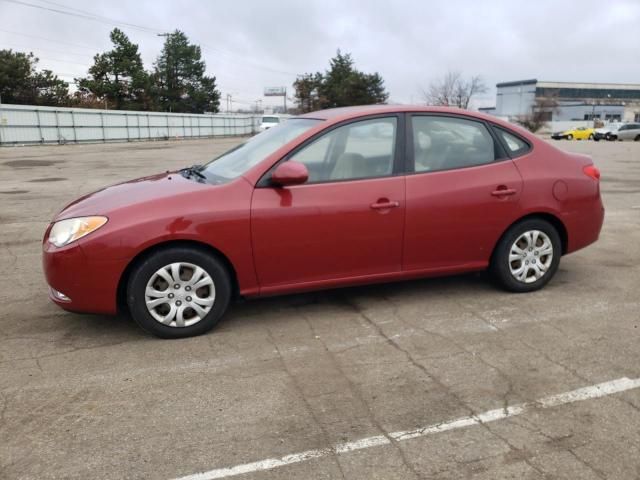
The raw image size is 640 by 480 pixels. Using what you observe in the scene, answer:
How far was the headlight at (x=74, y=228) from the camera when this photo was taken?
379 centimetres

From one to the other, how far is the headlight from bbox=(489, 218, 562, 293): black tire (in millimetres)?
3146

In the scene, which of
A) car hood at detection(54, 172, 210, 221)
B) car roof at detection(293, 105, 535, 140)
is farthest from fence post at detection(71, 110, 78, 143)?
car roof at detection(293, 105, 535, 140)

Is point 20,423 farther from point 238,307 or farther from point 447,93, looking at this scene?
point 447,93

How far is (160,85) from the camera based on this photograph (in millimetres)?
65000

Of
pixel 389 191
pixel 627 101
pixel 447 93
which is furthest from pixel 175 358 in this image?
pixel 627 101

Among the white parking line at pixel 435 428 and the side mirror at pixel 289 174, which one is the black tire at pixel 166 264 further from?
the white parking line at pixel 435 428

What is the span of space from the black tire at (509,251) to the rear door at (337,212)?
3.17 feet

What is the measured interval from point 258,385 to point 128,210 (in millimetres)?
1507

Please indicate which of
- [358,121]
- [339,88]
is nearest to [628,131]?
[339,88]

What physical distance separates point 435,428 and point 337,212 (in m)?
1.78

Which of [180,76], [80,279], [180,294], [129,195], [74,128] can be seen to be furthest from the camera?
[180,76]

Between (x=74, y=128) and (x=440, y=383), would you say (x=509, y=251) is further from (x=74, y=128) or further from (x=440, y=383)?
(x=74, y=128)

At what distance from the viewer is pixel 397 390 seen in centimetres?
327

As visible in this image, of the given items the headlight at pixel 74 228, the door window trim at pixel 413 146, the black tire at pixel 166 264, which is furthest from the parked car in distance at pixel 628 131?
the headlight at pixel 74 228
